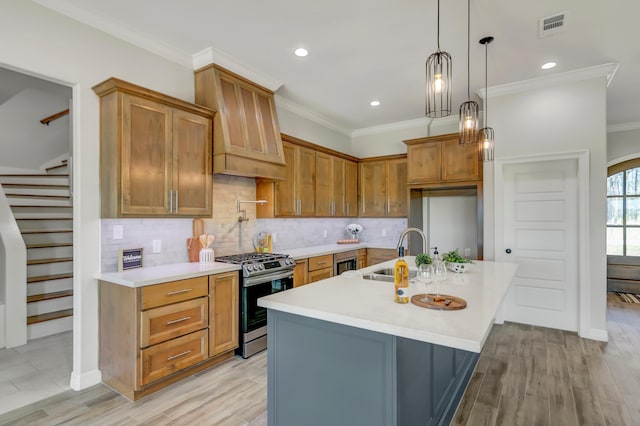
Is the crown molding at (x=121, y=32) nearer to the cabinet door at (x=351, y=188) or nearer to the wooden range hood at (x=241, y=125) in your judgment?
the wooden range hood at (x=241, y=125)

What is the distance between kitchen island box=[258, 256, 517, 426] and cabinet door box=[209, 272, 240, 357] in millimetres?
1212

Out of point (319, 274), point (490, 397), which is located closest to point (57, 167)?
point (319, 274)

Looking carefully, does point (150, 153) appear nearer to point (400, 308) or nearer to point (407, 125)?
point (400, 308)

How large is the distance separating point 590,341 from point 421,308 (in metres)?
3.35

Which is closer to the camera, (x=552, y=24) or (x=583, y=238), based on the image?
(x=552, y=24)

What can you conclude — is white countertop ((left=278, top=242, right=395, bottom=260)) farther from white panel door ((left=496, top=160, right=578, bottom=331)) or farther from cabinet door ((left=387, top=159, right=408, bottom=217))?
white panel door ((left=496, top=160, right=578, bottom=331))

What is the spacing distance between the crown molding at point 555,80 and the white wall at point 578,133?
0.04 metres

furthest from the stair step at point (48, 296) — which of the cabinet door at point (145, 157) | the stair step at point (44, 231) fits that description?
the cabinet door at point (145, 157)

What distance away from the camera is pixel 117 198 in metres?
2.65

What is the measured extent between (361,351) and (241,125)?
8.98 feet

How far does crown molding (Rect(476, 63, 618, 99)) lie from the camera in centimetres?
368

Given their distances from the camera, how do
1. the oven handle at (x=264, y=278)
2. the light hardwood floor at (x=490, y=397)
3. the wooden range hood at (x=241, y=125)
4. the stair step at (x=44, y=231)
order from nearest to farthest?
1. the light hardwood floor at (x=490, y=397)
2. the oven handle at (x=264, y=278)
3. the wooden range hood at (x=241, y=125)
4. the stair step at (x=44, y=231)

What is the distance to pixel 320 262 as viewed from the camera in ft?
14.6

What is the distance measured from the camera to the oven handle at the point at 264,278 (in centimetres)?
323
